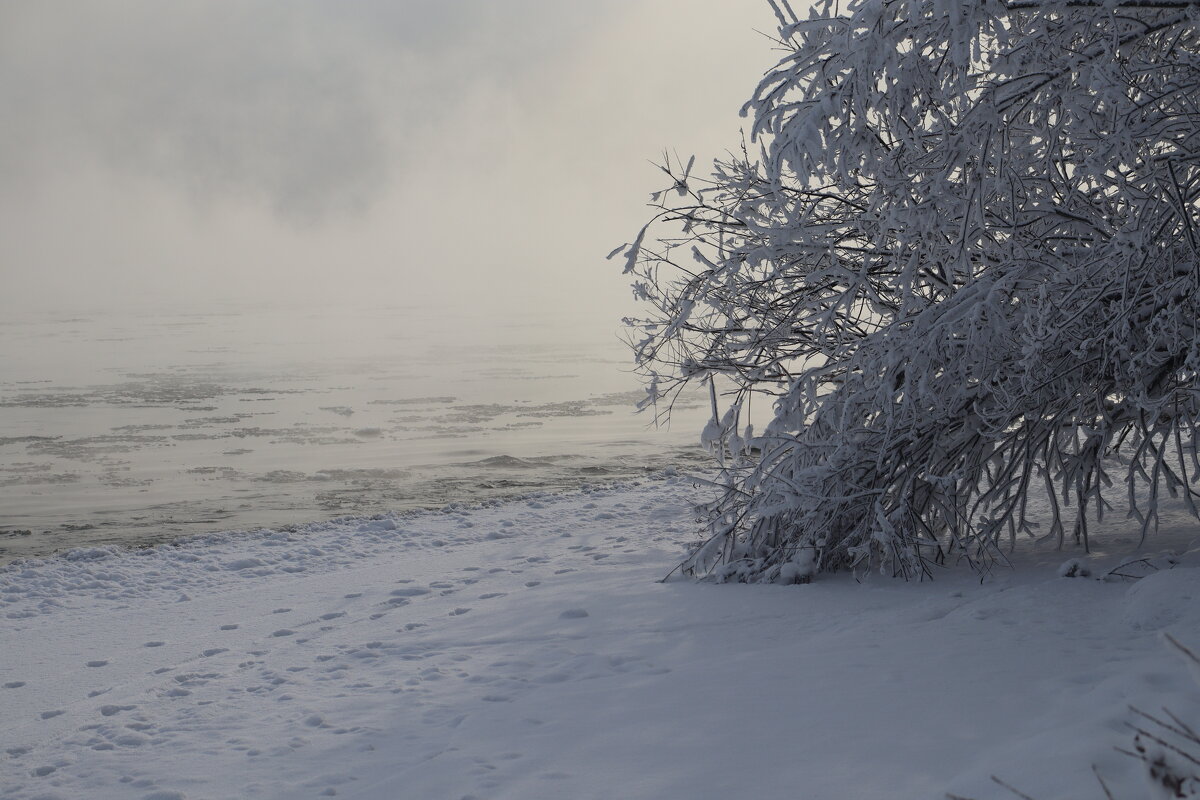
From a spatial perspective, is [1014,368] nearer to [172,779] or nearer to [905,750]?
[905,750]

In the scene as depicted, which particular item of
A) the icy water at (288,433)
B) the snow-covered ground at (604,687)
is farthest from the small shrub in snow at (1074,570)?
the icy water at (288,433)

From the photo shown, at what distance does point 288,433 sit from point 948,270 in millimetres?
14543

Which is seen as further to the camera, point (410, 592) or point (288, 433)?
point (288, 433)

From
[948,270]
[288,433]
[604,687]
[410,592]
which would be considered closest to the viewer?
[604,687]

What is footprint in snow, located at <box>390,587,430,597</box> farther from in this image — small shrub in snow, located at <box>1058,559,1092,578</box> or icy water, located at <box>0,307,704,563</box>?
small shrub in snow, located at <box>1058,559,1092,578</box>

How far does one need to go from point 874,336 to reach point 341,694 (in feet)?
12.5

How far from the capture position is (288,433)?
1800 cm

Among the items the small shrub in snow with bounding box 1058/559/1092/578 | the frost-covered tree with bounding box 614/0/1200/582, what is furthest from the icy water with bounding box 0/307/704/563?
the small shrub in snow with bounding box 1058/559/1092/578

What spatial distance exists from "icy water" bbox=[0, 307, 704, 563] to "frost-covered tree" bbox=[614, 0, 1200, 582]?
6.16m

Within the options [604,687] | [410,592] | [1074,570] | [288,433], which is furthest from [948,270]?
[288,433]

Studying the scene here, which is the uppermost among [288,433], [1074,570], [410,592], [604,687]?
[288,433]

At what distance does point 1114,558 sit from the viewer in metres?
6.21

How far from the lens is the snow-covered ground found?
3.69 metres

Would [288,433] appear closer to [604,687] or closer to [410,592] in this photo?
[410,592]
